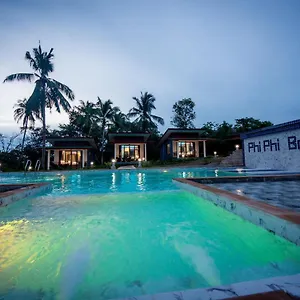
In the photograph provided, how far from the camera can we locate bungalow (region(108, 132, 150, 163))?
22.2 metres

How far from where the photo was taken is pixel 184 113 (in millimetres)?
32969

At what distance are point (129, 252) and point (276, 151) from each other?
1316cm

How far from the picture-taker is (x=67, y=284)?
170 cm

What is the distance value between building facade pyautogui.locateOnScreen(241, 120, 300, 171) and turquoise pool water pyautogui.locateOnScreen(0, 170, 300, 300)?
10.3 metres

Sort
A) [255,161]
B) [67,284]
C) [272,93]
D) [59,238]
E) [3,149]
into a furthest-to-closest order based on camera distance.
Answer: [272,93], [3,149], [255,161], [59,238], [67,284]

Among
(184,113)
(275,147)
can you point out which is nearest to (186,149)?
(184,113)

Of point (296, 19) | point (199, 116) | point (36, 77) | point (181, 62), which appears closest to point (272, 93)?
point (199, 116)

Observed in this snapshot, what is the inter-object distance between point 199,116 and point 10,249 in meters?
82.3

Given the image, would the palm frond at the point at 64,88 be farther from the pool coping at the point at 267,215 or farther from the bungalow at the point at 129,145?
the pool coping at the point at 267,215

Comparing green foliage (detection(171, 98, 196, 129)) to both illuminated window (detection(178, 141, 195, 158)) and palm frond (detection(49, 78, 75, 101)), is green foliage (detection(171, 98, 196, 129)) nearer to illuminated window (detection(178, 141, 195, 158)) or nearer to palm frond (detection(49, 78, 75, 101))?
illuminated window (detection(178, 141, 195, 158))

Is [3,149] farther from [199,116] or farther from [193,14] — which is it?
[199,116]

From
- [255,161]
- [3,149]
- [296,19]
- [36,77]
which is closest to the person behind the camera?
[255,161]

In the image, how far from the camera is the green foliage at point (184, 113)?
32812mm

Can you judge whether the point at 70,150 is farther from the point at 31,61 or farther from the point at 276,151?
the point at 276,151
